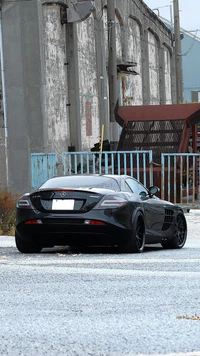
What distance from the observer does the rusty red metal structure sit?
27297 millimetres

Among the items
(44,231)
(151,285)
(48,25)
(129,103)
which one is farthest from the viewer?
(129,103)

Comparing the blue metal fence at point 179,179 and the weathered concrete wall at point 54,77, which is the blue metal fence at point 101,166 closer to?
the blue metal fence at point 179,179

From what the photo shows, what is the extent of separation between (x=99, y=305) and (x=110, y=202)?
18.4 ft

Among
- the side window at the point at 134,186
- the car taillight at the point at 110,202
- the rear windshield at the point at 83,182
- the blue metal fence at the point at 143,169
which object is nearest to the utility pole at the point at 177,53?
the blue metal fence at the point at 143,169

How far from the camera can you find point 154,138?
2753 cm

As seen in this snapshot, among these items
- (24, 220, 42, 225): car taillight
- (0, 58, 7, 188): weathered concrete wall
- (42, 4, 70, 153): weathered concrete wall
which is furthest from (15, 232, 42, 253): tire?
(42, 4, 70, 153): weathered concrete wall

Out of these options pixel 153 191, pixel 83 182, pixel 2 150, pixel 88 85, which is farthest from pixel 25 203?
pixel 88 85

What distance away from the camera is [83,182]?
1454 centimetres

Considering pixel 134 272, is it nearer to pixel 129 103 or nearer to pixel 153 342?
pixel 153 342

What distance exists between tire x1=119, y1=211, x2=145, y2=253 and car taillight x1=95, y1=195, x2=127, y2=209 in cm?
41

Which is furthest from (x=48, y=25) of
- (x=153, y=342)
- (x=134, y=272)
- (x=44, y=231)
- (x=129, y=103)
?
(x=153, y=342)

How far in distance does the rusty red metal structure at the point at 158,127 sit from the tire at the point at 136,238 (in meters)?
12.4

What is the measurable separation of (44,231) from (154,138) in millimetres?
13711

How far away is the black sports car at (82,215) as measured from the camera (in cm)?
1402
